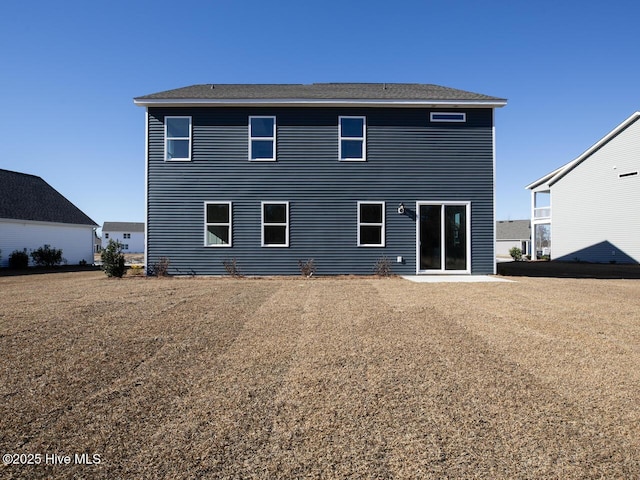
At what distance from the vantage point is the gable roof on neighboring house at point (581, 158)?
19.5m

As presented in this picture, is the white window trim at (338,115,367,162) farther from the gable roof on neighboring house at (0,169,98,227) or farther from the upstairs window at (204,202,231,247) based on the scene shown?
the gable roof on neighboring house at (0,169,98,227)

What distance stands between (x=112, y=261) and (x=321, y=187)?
7773 millimetres

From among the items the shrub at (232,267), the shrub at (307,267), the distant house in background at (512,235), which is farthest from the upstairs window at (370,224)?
the distant house in background at (512,235)

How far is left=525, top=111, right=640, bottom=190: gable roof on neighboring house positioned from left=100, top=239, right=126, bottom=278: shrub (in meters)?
26.2

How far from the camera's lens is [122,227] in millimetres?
63156

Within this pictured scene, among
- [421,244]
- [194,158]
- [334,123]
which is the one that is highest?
[334,123]

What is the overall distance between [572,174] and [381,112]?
18041 millimetres

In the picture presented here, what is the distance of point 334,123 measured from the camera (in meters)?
12.5

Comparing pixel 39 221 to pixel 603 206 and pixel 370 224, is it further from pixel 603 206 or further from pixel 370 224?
pixel 603 206

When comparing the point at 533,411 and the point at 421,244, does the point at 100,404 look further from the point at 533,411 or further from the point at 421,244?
the point at 421,244

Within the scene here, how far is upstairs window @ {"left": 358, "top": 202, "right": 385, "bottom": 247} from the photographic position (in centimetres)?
1241

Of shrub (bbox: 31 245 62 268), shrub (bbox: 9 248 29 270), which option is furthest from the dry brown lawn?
shrub (bbox: 31 245 62 268)

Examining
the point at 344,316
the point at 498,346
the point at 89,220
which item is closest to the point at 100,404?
the point at 344,316

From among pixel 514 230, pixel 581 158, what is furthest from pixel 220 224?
pixel 514 230
